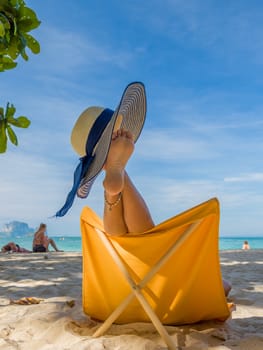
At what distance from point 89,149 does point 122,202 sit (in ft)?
1.26

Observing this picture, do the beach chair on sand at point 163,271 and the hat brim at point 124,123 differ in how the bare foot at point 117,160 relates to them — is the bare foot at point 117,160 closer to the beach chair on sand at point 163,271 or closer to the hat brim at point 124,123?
the hat brim at point 124,123

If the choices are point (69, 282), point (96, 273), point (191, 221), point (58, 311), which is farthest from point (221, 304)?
point (69, 282)

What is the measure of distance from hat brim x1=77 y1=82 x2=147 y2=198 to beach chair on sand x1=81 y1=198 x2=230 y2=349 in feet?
1.07

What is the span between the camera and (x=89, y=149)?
7.68ft

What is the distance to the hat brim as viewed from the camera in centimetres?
213

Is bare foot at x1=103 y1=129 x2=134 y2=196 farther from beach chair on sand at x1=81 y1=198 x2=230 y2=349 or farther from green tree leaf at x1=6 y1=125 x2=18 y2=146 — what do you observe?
green tree leaf at x1=6 y1=125 x2=18 y2=146

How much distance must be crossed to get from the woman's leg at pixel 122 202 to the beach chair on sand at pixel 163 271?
9 cm

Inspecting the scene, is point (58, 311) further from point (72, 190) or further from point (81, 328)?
point (72, 190)

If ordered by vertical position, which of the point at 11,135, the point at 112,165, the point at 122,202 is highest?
the point at 11,135

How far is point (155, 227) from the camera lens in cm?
214

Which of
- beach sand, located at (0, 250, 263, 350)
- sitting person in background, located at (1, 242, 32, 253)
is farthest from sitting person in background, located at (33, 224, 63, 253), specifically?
beach sand, located at (0, 250, 263, 350)

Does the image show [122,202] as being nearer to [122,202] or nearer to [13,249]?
[122,202]

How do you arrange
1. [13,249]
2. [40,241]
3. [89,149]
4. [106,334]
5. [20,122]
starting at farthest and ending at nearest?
[13,249]
[40,241]
[89,149]
[106,334]
[20,122]

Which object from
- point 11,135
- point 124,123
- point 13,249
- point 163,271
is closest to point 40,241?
point 13,249
